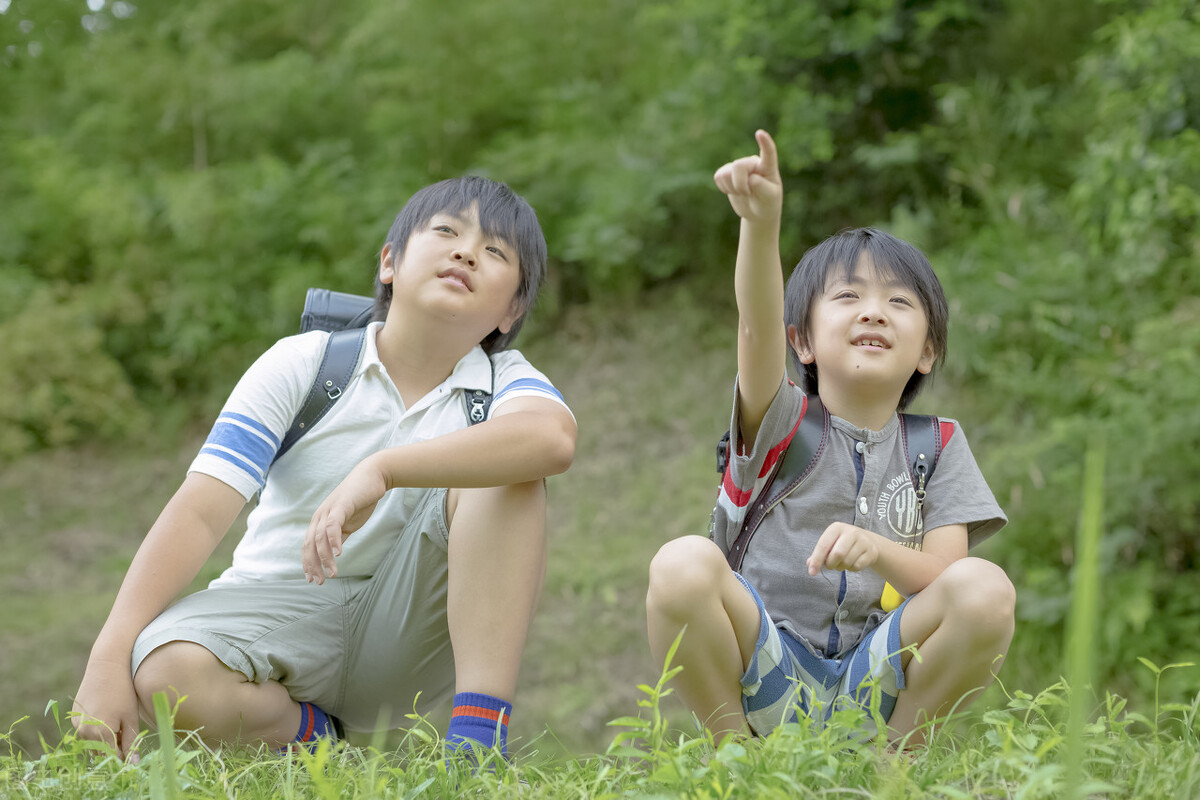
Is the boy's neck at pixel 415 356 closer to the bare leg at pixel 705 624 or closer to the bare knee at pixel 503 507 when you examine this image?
the bare knee at pixel 503 507

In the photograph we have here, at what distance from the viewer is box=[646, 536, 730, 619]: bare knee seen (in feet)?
4.49

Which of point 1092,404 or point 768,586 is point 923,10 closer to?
point 1092,404

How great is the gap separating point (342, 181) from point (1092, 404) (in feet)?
12.9

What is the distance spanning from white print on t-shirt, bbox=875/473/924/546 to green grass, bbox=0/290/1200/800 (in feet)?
1.00

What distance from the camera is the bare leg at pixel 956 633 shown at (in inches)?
54.2

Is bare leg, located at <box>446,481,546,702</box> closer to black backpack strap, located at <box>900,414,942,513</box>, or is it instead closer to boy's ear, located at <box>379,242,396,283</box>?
boy's ear, located at <box>379,242,396,283</box>

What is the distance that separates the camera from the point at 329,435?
1.73 m

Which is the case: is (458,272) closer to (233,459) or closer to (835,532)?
(233,459)

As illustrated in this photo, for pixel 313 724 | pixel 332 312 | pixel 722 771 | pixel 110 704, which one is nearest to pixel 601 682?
pixel 313 724

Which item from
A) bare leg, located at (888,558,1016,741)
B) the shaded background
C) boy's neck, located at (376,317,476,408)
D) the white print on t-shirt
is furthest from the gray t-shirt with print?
the shaded background

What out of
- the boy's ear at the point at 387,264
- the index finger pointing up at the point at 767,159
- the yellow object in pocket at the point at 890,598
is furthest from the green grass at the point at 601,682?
the boy's ear at the point at 387,264

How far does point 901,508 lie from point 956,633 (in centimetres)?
27

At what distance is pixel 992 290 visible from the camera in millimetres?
3770

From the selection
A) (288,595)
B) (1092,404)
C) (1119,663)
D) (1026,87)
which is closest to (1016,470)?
(1092,404)
